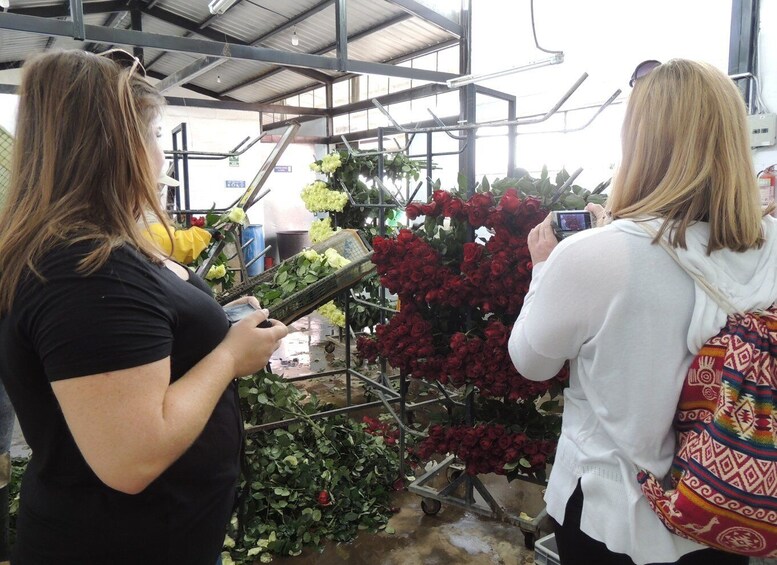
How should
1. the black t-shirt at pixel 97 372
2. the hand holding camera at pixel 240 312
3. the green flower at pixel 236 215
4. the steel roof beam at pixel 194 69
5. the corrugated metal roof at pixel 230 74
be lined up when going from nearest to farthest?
the black t-shirt at pixel 97 372 < the hand holding camera at pixel 240 312 < the steel roof beam at pixel 194 69 < the green flower at pixel 236 215 < the corrugated metal roof at pixel 230 74

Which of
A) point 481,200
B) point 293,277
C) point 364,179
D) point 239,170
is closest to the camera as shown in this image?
point 481,200

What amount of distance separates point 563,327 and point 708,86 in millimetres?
428

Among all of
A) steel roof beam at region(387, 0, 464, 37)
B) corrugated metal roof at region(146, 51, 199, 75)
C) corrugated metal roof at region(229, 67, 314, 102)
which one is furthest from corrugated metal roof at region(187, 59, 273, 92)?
steel roof beam at region(387, 0, 464, 37)

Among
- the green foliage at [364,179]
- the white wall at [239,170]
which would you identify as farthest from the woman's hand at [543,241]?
the white wall at [239,170]

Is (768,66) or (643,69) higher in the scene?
(768,66)

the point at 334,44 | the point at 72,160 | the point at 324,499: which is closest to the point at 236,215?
the point at 324,499

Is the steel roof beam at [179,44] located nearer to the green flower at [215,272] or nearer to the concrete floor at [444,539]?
the green flower at [215,272]

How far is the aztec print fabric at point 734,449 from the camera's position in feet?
2.56

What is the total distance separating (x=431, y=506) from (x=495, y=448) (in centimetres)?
60

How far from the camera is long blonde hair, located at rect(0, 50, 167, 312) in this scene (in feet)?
2.53

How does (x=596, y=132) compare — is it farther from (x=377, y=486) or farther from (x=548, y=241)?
(x=548, y=241)

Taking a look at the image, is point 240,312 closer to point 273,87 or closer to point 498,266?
point 498,266

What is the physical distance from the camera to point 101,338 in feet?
2.25

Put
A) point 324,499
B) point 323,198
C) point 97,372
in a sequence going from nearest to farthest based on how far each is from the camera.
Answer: point 97,372
point 324,499
point 323,198
